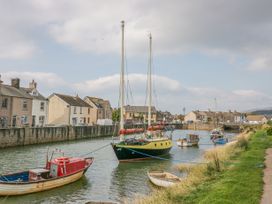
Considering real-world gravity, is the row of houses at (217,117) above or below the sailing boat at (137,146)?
above

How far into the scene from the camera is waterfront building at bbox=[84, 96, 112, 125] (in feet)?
314

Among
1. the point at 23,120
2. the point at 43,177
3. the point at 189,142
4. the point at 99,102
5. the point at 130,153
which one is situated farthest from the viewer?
the point at 99,102

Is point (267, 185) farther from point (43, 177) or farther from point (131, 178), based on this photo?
point (43, 177)

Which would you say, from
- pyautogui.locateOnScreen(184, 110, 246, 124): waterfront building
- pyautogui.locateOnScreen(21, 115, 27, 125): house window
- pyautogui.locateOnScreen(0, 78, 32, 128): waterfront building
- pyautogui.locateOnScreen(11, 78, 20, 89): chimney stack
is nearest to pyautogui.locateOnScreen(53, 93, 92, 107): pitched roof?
pyautogui.locateOnScreen(0, 78, 32, 128): waterfront building

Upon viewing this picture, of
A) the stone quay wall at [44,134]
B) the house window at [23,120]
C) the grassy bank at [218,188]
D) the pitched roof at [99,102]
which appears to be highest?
the pitched roof at [99,102]

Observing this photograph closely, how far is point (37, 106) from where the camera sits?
64.8 m

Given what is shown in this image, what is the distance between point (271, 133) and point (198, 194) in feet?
140

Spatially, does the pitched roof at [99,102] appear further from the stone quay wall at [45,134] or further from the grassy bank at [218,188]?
the grassy bank at [218,188]

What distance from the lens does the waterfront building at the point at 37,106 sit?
64.2 m

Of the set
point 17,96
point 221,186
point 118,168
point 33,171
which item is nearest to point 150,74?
point 118,168

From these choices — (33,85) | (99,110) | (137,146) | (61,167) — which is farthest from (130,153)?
(99,110)

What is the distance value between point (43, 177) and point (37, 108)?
43.2m

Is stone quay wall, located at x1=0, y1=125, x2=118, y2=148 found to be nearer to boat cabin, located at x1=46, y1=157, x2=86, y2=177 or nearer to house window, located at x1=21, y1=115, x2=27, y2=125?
house window, located at x1=21, y1=115, x2=27, y2=125

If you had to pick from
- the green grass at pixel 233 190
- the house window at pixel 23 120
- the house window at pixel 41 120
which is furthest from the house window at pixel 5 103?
the green grass at pixel 233 190
